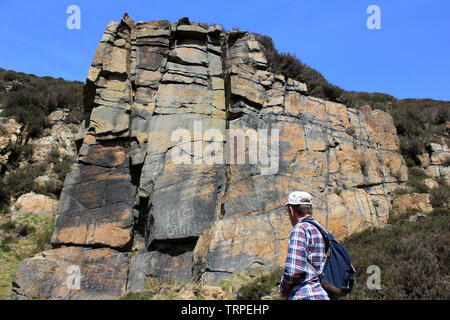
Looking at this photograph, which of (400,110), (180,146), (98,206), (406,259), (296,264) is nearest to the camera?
(296,264)

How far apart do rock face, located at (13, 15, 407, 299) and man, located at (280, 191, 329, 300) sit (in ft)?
15.9

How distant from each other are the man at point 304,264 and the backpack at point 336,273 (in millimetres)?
54

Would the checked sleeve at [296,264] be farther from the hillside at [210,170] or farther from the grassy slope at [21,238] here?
the grassy slope at [21,238]

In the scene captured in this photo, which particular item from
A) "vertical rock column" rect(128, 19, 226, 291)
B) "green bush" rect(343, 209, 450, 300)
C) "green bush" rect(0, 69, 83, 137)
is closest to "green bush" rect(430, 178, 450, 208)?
"green bush" rect(343, 209, 450, 300)

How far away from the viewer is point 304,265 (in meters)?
3.69

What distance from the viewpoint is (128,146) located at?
41.7 ft

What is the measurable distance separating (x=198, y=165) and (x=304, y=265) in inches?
305

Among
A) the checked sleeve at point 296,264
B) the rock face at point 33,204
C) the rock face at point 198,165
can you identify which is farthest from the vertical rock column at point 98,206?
the checked sleeve at point 296,264

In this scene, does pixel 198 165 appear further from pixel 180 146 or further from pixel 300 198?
pixel 300 198

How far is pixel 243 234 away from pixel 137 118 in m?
6.63

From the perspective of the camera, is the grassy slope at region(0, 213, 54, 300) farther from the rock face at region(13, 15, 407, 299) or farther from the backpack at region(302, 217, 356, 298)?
the backpack at region(302, 217, 356, 298)

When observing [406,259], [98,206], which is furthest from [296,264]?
[98,206]
